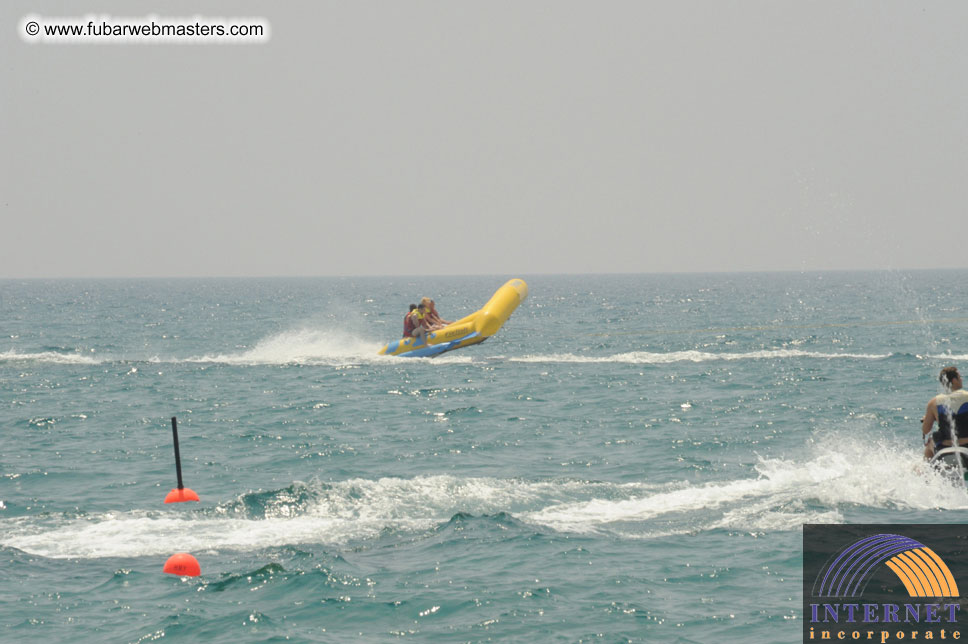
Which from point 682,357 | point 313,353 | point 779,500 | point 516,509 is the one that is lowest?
point 779,500

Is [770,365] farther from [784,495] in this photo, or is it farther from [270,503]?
[270,503]

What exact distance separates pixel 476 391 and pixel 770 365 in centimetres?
874

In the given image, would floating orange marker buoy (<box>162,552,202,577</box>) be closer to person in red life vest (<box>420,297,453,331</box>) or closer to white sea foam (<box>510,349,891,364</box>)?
person in red life vest (<box>420,297,453,331</box>)

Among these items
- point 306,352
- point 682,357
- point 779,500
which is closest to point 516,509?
point 779,500

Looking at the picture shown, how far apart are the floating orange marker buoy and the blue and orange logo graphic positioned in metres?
5.35

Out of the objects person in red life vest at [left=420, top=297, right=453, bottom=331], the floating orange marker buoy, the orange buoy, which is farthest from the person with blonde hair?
person in red life vest at [left=420, top=297, right=453, bottom=331]

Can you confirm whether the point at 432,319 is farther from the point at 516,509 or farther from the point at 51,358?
the point at 516,509

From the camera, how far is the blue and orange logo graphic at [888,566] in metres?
8.24

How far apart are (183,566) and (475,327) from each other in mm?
15605

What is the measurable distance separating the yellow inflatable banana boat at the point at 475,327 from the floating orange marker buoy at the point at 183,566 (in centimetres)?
1479

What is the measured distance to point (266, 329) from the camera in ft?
161

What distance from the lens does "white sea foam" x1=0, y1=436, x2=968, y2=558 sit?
32.7ft

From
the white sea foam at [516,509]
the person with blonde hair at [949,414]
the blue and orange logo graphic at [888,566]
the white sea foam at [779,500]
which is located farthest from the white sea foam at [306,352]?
the blue and orange logo graphic at [888,566]

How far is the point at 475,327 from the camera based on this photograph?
24.2m
